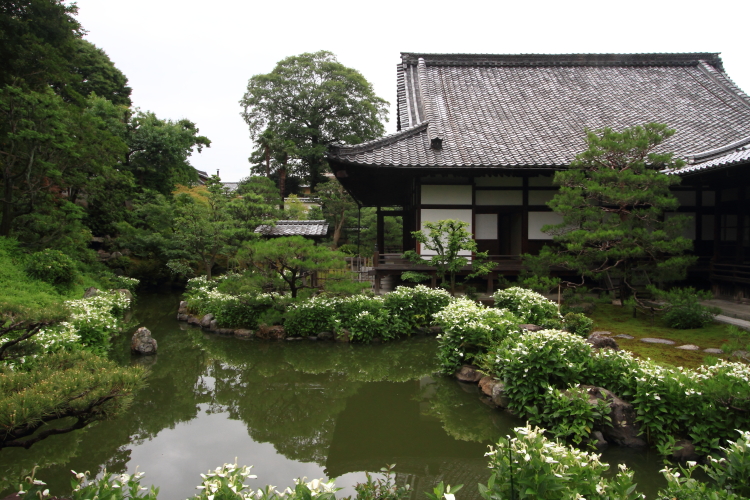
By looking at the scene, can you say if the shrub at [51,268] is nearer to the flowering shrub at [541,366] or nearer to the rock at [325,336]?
the rock at [325,336]

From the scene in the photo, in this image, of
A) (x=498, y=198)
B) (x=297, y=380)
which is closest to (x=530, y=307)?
(x=498, y=198)

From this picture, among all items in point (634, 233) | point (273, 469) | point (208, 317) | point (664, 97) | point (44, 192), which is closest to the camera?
point (273, 469)

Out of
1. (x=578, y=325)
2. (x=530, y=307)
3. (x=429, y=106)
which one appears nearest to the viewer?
(x=578, y=325)

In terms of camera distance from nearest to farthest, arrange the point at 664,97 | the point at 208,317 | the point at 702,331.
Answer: the point at 702,331, the point at 208,317, the point at 664,97

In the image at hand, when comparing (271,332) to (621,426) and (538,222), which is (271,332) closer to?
Result: (621,426)

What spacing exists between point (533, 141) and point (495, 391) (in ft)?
30.2

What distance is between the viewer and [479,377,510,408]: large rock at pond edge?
622cm

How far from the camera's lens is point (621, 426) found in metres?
5.09

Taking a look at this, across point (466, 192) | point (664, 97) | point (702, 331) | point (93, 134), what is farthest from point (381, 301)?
point (664, 97)

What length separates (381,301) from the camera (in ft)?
35.6

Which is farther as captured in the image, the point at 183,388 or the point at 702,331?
the point at 702,331

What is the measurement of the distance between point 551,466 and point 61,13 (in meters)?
16.9

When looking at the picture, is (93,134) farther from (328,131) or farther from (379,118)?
(379,118)

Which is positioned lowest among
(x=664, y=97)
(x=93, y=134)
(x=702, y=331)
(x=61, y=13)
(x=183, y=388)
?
(x=183, y=388)
